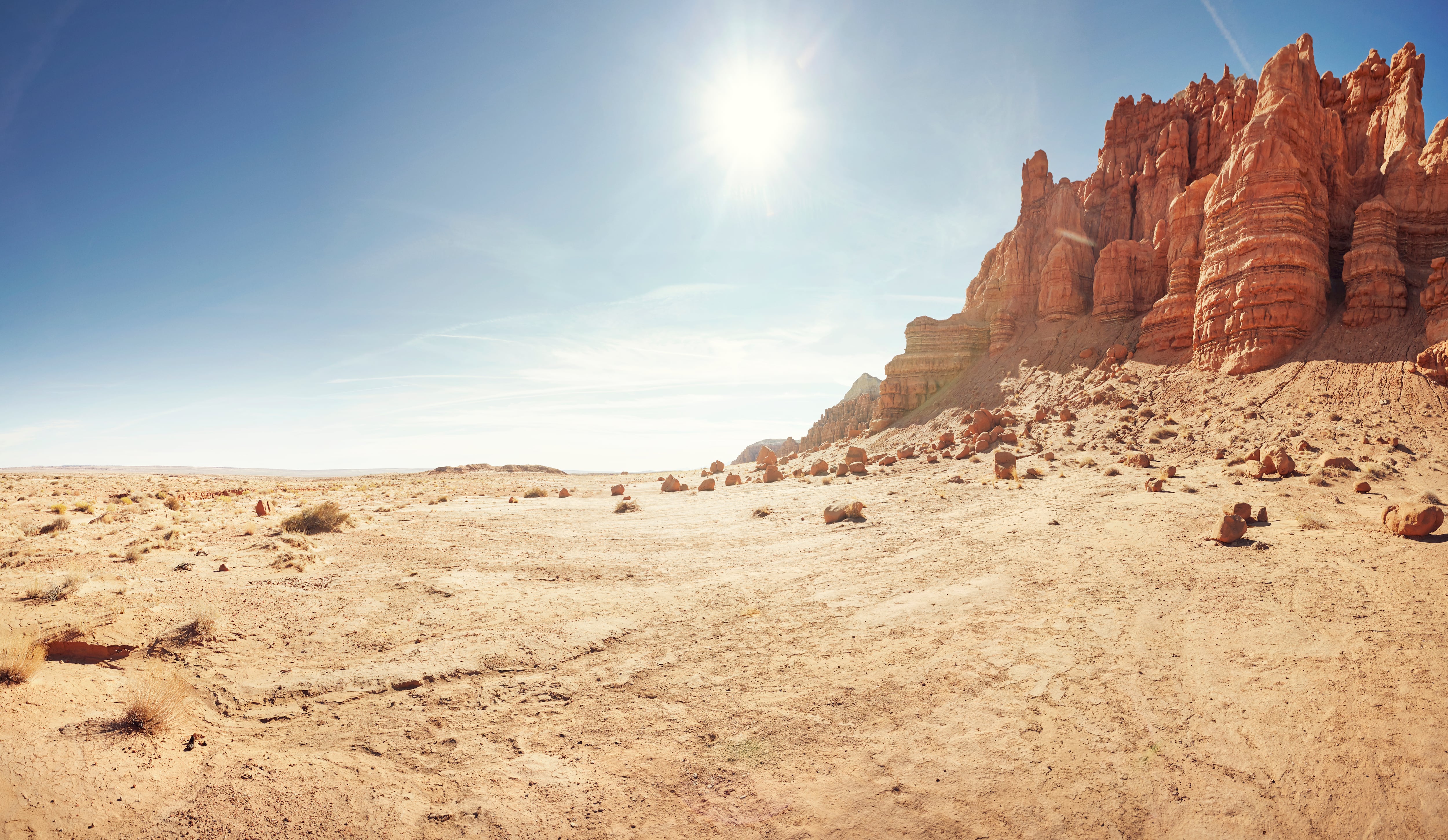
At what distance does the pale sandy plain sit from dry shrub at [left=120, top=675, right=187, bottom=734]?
0.15 meters

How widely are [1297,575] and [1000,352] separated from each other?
1413 inches

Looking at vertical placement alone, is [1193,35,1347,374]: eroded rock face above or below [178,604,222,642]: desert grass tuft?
above

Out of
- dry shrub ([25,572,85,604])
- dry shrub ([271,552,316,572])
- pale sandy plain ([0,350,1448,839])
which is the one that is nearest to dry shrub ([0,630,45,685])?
pale sandy plain ([0,350,1448,839])

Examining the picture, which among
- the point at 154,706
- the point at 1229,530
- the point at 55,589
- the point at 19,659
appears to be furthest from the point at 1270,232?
the point at 55,589

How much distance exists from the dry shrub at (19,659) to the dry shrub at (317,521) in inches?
359

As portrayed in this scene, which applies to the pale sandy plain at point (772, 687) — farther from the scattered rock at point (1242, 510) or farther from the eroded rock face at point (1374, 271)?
the eroded rock face at point (1374, 271)

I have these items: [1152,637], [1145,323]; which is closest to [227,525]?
[1152,637]

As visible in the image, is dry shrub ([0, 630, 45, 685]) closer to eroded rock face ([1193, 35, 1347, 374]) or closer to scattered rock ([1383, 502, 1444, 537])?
scattered rock ([1383, 502, 1444, 537])

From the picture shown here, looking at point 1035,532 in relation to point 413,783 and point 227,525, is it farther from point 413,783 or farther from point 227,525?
point 227,525

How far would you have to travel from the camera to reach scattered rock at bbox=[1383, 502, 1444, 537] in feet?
28.4

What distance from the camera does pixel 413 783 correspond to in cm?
459

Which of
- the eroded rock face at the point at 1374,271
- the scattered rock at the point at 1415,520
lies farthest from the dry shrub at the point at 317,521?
the eroded rock face at the point at 1374,271

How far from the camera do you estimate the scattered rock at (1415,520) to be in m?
8.66

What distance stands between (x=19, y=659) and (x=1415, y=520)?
63.2ft
